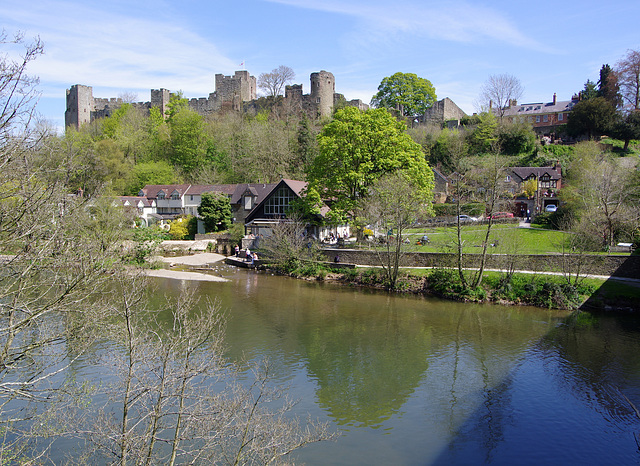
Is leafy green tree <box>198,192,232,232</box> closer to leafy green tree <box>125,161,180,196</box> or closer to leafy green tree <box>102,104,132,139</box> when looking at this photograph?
leafy green tree <box>125,161,180,196</box>

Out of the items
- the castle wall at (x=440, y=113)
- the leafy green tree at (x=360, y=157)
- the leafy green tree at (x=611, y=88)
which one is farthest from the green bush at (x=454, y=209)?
the leafy green tree at (x=611, y=88)

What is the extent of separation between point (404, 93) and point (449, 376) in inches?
1940

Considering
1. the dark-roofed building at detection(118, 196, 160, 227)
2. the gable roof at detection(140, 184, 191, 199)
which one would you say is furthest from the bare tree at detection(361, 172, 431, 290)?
the dark-roofed building at detection(118, 196, 160, 227)

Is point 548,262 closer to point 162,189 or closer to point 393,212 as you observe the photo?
point 393,212

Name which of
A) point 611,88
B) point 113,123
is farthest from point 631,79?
point 113,123

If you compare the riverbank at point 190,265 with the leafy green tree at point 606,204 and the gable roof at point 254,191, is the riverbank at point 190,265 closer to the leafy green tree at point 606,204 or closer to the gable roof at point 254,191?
the gable roof at point 254,191

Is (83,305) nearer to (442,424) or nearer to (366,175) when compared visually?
(442,424)

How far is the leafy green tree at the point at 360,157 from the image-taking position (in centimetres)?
2944

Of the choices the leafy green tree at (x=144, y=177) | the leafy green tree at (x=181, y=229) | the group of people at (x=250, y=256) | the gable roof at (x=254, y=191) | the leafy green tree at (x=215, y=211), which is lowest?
the group of people at (x=250, y=256)

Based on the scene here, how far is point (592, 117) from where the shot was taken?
48281 mm

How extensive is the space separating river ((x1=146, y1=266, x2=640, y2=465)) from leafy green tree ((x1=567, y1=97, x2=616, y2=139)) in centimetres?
3601

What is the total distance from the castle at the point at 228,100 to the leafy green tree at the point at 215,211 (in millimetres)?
23226

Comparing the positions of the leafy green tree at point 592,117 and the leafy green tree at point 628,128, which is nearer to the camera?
the leafy green tree at point 628,128

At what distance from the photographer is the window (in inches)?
1362
